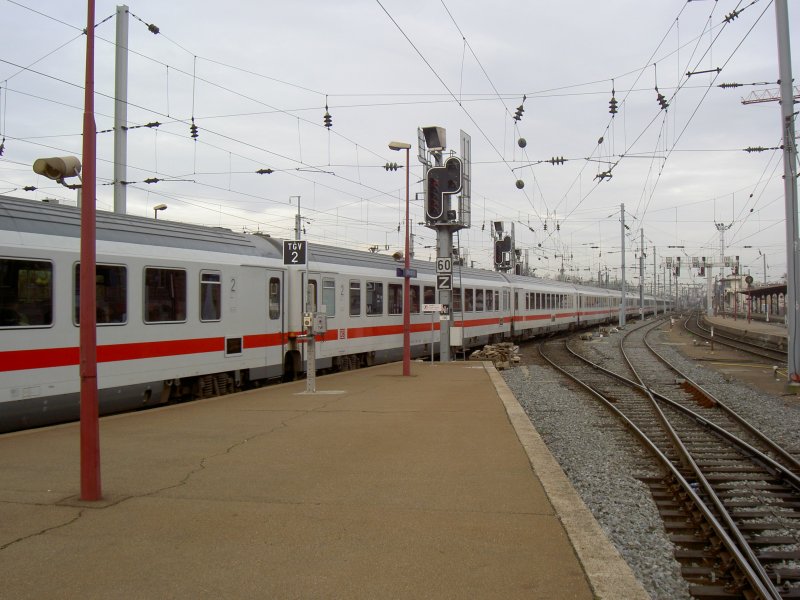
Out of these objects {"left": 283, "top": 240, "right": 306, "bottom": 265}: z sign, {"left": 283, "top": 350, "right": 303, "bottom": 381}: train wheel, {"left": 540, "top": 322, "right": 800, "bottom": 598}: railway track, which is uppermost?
{"left": 283, "top": 240, "right": 306, "bottom": 265}: z sign

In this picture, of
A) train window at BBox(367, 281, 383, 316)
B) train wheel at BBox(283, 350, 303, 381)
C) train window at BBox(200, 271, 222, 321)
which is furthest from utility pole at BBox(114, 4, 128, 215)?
train window at BBox(367, 281, 383, 316)

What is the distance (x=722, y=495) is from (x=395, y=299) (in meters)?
14.0

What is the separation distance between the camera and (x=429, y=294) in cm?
2405

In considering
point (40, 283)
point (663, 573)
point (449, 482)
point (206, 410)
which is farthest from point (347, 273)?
point (663, 573)

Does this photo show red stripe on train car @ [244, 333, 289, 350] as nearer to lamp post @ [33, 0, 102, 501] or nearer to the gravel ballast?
the gravel ballast

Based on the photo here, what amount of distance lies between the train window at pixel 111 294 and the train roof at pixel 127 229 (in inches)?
19.6

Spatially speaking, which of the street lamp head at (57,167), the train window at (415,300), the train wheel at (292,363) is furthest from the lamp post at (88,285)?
the train window at (415,300)

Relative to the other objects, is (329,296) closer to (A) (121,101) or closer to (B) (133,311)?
(A) (121,101)

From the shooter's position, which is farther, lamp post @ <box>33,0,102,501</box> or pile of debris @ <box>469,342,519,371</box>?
pile of debris @ <box>469,342,519,371</box>

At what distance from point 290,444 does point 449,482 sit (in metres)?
2.47

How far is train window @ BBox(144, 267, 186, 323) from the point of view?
37.3 feet

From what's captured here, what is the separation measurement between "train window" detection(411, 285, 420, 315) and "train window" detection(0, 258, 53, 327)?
1404 centimetres

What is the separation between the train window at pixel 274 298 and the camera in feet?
48.8

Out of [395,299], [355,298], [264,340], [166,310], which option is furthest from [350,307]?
[166,310]
